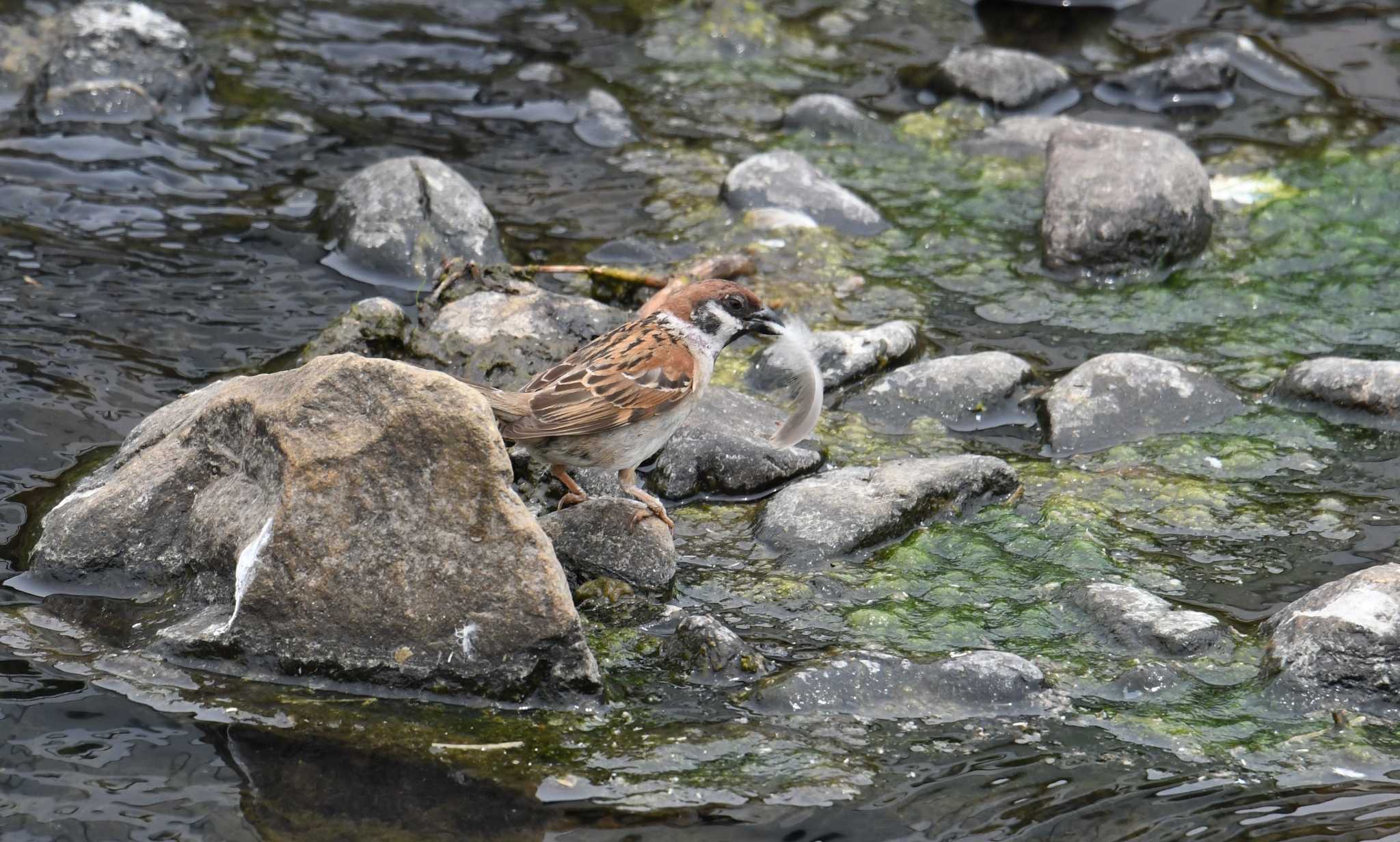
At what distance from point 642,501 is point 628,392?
19.9 inches

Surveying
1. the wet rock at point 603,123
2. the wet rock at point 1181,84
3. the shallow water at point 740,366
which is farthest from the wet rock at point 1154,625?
the wet rock at point 1181,84

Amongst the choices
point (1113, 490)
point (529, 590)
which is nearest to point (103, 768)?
point (529, 590)

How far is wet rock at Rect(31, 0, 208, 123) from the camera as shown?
978 centimetres

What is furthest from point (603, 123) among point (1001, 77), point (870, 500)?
point (870, 500)

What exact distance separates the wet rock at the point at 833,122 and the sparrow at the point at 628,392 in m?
3.99

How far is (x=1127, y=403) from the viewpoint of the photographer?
7.20 metres

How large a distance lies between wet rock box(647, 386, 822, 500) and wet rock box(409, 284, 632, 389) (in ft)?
2.79

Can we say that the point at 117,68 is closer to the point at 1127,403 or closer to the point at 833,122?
the point at 833,122

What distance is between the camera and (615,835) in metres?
4.59

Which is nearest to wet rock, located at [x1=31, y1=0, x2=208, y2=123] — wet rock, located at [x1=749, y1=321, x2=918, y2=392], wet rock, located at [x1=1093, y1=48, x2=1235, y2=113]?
wet rock, located at [x1=749, y1=321, x2=918, y2=392]

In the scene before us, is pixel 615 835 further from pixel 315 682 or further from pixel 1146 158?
pixel 1146 158

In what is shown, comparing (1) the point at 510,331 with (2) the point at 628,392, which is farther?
(1) the point at 510,331

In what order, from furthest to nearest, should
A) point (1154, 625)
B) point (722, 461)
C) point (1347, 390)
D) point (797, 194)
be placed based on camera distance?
1. point (797, 194)
2. point (1347, 390)
3. point (722, 461)
4. point (1154, 625)

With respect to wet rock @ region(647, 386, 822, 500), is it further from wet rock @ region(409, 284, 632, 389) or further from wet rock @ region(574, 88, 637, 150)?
wet rock @ region(574, 88, 637, 150)
